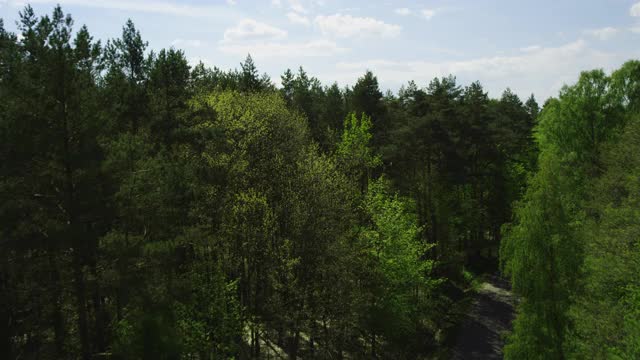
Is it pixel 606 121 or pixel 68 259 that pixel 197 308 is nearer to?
pixel 68 259

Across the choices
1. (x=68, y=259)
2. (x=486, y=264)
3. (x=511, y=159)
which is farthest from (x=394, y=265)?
(x=511, y=159)

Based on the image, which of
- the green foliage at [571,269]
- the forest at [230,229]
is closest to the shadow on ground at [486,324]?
the forest at [230,229]

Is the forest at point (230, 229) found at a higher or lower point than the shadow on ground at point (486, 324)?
higher

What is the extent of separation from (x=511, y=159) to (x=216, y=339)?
44.3m

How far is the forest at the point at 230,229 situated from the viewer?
55.5 feet

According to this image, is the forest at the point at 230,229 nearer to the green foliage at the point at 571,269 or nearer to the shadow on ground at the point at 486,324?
the green foliage at the point at 571,269

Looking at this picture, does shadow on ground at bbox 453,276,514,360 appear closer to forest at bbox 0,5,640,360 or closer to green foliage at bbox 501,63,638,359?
forest at bbox 0,5,640,360

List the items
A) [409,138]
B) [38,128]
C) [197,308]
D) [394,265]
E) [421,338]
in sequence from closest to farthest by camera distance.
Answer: [38,128]
[197,308]
[394,265]
[421,338]
[409,138]

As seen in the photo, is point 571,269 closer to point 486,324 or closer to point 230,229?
point 230,229

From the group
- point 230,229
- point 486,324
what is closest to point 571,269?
point 230,229

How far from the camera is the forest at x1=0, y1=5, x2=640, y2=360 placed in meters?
16.9

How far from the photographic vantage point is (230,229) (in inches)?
952

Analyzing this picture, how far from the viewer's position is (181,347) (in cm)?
1697

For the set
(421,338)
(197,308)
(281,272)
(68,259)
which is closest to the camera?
(68,259)
